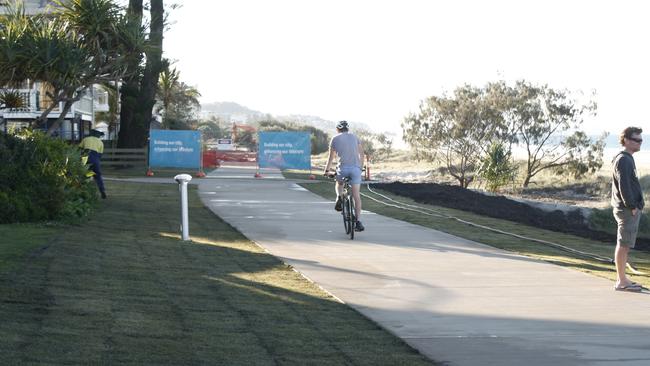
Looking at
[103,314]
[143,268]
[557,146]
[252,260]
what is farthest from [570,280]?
[557,146]

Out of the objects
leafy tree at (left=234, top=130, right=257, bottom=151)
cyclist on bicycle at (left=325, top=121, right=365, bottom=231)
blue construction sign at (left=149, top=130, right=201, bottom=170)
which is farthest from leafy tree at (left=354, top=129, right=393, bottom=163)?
cyclist on bicycle at (left=325, top=121, right=365, bottom=231)

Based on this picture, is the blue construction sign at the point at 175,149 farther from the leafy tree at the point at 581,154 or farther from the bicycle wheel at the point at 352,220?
the bicycle wheel at the point at 352,220

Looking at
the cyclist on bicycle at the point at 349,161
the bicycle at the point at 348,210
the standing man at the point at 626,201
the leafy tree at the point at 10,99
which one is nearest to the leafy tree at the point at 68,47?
the leafy tree at the point at 10,99

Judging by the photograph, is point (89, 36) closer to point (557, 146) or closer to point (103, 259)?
point (103, 259)

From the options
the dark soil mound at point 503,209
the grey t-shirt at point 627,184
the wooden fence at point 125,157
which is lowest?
the dark soil mound at point 503,209

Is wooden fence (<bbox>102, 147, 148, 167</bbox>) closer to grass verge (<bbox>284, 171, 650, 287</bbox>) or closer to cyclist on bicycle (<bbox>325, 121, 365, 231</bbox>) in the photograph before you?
grass verge (<bbox>284, 171, 650, 287</bbox>)

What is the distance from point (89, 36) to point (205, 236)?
51.3 ft

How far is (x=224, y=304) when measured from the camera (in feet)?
27.3

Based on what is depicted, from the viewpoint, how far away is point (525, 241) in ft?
47.7

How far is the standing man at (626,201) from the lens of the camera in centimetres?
963

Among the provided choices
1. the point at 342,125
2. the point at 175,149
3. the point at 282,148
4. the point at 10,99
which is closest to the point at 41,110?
the point at 175,149

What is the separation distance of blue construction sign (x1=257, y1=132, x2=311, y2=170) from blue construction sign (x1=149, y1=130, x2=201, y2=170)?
2310 mm

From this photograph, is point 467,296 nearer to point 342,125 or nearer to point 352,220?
point 352,220

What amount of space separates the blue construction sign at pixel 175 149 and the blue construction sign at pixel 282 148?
2.31 m
